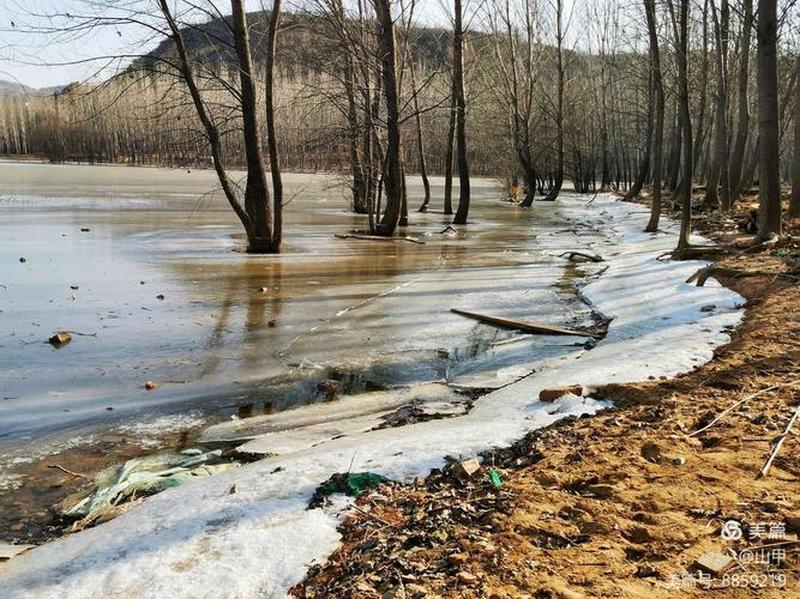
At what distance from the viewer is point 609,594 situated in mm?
2506

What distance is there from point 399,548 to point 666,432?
2086mm

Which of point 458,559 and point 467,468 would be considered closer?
point 458,559

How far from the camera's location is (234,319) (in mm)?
9039

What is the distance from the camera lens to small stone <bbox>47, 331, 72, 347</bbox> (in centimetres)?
754

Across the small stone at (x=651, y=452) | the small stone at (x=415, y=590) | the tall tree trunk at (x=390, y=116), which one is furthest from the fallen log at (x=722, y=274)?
the tall tree trunk at (x=390, y=116)

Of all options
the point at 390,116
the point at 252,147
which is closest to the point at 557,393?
the point at 252,147

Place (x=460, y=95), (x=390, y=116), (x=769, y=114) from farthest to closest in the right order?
(x=460, y=95)
(x=390, y=116)
(x=769, y=114)

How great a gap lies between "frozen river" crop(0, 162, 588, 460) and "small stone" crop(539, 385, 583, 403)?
3.56ft

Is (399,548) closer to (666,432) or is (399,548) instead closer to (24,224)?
(666,432)

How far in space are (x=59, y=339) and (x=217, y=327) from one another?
1826 millimetres

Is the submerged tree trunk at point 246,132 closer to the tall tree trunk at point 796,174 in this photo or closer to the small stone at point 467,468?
the tall tree trunk at point 796,174

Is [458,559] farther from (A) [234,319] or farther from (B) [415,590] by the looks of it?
(A) [234,319]

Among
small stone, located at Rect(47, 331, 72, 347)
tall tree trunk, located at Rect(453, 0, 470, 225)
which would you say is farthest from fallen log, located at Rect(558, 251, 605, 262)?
small stone, located at Rect(47, 331, 72, 347)

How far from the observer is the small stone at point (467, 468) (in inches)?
148
